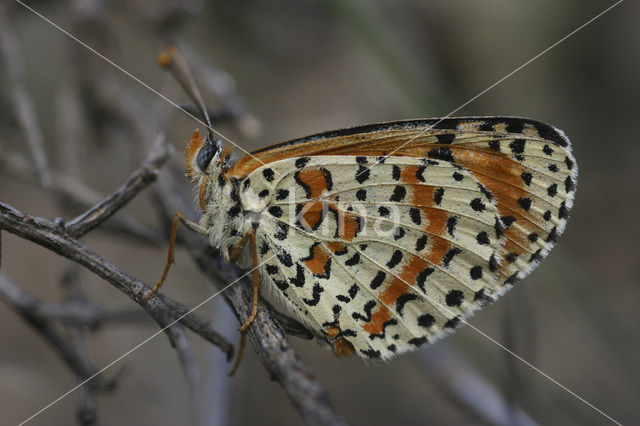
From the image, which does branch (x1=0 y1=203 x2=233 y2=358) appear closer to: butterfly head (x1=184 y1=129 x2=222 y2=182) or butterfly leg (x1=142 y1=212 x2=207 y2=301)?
butterfly leg (x1=142 y1=212 x2=207 y2=301)

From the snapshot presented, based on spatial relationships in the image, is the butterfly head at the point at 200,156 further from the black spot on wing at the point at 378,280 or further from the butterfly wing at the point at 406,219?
the black spot on wing at the point at 378,280

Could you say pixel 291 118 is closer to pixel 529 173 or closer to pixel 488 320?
pixel 488 320

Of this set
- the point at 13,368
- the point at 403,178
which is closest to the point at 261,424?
the point at 13,368

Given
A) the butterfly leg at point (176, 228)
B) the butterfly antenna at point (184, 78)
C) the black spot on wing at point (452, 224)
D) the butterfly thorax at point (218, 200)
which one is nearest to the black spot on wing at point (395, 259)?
the black spot on wing at point (452, 224)

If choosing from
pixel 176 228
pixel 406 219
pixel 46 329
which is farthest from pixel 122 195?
pixel 406 219

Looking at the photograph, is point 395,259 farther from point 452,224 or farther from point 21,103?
point 21,103

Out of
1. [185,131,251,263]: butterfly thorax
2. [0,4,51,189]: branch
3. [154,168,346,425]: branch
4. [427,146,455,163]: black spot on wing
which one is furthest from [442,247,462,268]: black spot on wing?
[0,4,51,189]: branch
